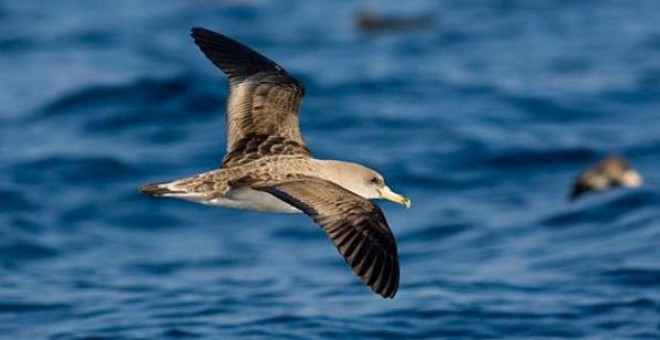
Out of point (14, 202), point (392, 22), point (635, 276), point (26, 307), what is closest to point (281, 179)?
point (26, 307)

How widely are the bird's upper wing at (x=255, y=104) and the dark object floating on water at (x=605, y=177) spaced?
596 centimetres

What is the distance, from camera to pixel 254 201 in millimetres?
8586

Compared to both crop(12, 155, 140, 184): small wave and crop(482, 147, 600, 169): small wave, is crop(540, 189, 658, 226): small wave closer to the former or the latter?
crop(482, 147, 600, 169): small wave

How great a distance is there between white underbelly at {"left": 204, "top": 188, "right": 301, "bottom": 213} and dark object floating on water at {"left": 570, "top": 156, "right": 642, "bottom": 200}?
7.05 m

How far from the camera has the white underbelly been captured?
28.0ft

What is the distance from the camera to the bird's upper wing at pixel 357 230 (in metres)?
7.72

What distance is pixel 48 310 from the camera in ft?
38.7

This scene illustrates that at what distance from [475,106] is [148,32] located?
6.87 m

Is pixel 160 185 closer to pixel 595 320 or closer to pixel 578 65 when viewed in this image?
pixel 595 320

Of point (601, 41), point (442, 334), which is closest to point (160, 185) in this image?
point (442, 334)

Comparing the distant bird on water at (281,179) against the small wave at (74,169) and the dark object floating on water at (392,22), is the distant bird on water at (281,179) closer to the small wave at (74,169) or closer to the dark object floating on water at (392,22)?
the small wave at (74,169)

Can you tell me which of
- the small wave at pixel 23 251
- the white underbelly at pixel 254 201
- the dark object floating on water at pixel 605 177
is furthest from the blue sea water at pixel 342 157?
the white underbelly at pixel 254 201

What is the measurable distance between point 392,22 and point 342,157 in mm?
7473

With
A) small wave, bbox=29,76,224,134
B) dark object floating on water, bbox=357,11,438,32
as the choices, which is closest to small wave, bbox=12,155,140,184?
small wave, bbox=29,76,224,134
